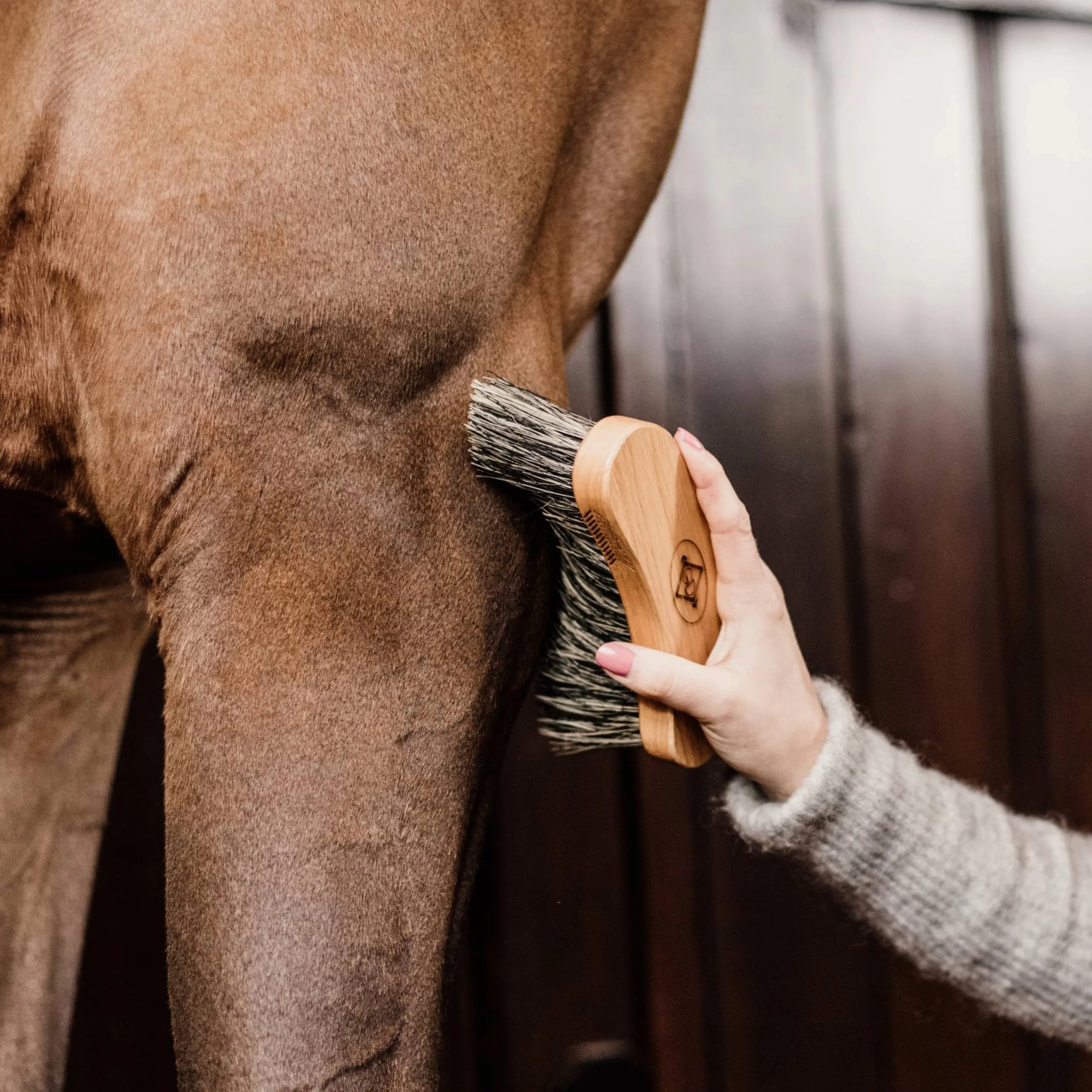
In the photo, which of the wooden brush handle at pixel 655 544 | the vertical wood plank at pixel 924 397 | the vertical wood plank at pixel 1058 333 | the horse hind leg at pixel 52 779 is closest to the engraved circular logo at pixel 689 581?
the wooden brush handle at pixel 655 544

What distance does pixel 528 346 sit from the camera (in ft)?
1.33

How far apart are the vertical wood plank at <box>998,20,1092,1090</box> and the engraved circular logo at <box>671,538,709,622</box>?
712mm

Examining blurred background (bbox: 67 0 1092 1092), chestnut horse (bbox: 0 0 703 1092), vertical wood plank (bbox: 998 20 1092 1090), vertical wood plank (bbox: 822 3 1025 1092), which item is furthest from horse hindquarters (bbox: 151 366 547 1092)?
vertical wood plank (bbox: 998 20 1092 1090)

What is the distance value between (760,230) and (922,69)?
229 mm

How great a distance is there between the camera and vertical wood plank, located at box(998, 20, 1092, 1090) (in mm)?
1018

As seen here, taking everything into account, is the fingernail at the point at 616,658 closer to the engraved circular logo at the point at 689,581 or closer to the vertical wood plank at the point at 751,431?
the engraved circular logo at the point at 689,581

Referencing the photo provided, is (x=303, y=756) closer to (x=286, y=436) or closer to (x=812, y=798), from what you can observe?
(x=286, y=436)

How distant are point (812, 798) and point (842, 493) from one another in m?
0.53

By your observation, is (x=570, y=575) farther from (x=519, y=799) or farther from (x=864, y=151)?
(x=864, y=151)

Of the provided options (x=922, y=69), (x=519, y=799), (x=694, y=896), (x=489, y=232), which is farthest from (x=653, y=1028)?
(x=922, y=69)

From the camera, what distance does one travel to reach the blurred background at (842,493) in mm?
846

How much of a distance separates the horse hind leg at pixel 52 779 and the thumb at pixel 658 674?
0.70 ft

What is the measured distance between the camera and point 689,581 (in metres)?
0.42

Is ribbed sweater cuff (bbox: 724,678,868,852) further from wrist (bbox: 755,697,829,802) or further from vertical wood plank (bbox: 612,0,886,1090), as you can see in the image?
vertical wood plank (bbox: 612,0,886,1090)
